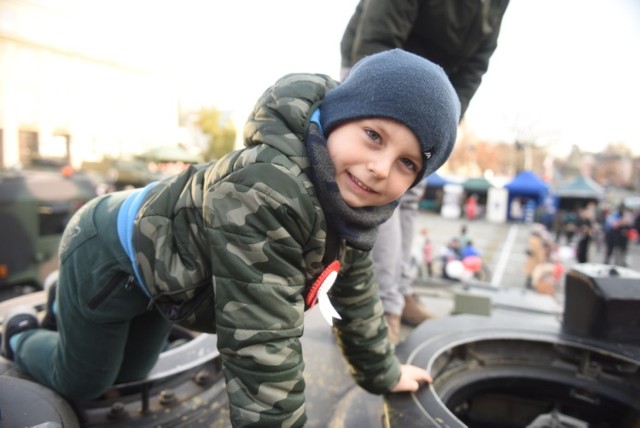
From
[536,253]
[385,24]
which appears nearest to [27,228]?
[385,24]

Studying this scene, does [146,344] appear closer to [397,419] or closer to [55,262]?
[397,419]

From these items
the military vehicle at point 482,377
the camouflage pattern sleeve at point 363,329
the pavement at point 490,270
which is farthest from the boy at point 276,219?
the pavement at point 490,270

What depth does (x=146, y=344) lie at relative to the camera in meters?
1.64

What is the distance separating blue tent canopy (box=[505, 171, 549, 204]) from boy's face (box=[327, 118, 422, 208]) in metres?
24.6

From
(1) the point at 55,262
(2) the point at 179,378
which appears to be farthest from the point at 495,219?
(2) the point at 179,378

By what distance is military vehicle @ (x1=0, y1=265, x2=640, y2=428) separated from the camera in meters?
1.57

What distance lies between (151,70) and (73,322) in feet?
119

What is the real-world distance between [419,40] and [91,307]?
5.83ft

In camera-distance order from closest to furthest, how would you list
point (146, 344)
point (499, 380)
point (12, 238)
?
point (146, 344), point (499, 380), point (12, 238)

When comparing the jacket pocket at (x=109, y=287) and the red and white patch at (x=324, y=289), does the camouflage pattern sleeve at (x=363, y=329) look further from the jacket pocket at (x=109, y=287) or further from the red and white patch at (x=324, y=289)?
the jacket pocket at (x=109, y=287)

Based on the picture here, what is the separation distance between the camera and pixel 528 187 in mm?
23453

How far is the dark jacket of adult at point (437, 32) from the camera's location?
191 centimetres

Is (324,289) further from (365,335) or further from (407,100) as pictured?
(407,100)

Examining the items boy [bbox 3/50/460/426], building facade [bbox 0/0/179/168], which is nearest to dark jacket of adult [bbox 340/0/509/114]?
boy [bbox 3/50/460/426]
